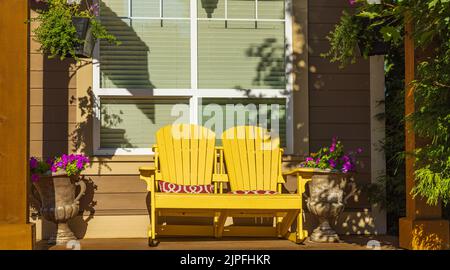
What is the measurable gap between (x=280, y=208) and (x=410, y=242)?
3.11ft

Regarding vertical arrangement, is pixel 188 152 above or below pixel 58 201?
above

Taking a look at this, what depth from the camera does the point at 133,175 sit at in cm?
644

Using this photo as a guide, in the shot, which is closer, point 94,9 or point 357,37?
point 357,37

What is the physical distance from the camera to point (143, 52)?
21.3 feet

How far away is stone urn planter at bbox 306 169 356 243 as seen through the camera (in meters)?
6.14

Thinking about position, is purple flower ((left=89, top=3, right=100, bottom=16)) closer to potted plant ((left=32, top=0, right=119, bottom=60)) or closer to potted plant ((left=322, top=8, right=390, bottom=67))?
potted plant ((left=32, top=0, right=119, bottom=60))

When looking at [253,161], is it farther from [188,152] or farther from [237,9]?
[237,9]

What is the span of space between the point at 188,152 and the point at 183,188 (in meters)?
0.30

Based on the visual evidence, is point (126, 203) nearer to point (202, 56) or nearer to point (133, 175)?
point (133, 175)

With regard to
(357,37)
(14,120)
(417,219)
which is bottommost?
(417,219)

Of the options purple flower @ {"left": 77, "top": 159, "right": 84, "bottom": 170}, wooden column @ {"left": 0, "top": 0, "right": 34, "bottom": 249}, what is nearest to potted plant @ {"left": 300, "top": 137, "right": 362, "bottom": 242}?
purple flower @ {"left": 77, "top": 159, "right": 84, "bottom": 170}

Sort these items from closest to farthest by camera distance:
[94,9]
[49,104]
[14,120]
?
[14,120] < [94,9] < [49,104]

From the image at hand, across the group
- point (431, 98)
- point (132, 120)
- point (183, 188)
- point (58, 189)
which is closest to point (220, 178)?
point (183, 188)

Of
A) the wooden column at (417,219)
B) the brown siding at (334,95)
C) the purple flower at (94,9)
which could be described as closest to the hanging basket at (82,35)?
the purple flower at (94,9)
